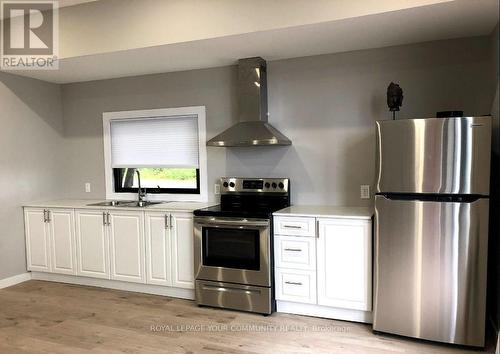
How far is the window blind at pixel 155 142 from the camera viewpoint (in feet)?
13.6

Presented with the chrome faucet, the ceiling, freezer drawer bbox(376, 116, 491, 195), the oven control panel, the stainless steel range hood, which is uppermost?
the ceiling

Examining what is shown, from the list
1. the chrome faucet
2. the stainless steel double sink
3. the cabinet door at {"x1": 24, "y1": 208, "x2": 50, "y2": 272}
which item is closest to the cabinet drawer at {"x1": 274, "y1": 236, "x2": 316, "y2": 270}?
the stainless steel double sink

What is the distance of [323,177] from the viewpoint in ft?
11.8

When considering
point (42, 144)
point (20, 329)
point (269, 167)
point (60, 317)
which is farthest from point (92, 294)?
point (269, 167)

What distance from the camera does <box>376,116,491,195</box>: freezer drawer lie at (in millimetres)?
2520

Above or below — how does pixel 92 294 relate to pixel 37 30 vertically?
below

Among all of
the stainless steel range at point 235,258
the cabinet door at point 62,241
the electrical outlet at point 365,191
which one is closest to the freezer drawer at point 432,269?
the electrical outlet at point 365,191

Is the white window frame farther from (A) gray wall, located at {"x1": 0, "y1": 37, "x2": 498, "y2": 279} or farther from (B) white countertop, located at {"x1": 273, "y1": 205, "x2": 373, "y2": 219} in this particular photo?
(B) white countertop, located at {"x1": 273, "y1": 205, "x2": 373, "y2": 219}

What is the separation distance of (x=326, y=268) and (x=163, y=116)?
7.83 feet

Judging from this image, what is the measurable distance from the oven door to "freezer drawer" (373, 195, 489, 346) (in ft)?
2.99

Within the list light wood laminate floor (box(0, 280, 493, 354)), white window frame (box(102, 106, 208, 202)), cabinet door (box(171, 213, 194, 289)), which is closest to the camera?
light wood laminate floor (box(0, 280, 493, 354))

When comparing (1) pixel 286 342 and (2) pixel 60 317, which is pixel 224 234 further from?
(2) pixel 60 317

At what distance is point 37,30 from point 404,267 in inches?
148

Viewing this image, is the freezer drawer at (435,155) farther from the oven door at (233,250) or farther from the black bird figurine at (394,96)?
the oven door at (233,250)
